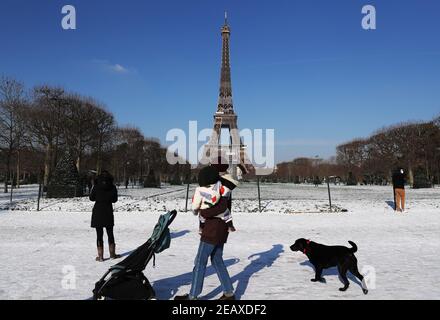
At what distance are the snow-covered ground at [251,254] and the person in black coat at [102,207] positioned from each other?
0.45m

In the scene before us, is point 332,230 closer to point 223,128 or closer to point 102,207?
point 102,207

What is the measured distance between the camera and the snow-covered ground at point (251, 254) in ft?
17.5

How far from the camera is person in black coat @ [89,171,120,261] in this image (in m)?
7.18

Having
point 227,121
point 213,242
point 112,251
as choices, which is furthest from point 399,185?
point 227,121

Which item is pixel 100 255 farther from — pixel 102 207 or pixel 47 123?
pixel 47 123

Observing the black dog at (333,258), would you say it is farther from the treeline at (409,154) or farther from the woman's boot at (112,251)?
the treeline at (409,154)

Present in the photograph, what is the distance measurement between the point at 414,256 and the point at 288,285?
11.8ft

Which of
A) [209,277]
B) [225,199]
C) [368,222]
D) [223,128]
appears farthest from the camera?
[223,128]

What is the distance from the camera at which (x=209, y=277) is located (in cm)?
608

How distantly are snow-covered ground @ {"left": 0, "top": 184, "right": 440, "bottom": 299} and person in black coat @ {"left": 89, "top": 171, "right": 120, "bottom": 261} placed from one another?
45 cm

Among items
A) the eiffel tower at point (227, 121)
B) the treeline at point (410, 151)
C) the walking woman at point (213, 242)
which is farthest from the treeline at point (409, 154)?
the walking woman at point (213, 242)

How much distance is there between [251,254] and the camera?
7969mm

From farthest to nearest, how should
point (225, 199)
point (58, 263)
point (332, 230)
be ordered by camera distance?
point (332, 230) < point (58, 263) < point (225, 199)
